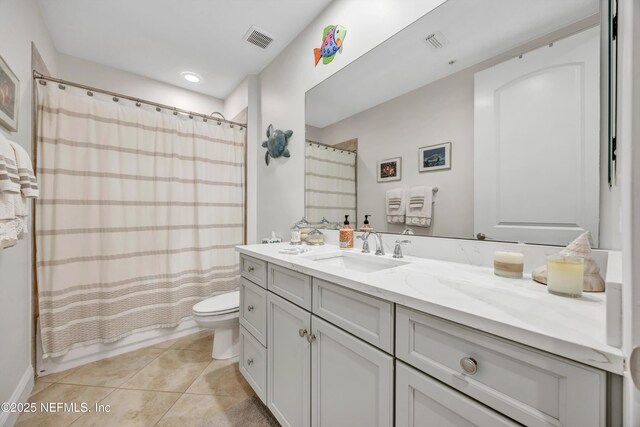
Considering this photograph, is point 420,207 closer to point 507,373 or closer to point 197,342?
point 507,373

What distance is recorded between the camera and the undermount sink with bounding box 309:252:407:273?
119cm

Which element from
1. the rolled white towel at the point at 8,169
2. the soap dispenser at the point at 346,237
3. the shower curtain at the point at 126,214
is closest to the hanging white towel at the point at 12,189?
the rolled white towel at the point at 8,169

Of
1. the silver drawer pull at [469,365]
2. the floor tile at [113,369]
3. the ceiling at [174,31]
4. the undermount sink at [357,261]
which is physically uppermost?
the ceiling at [174,31]

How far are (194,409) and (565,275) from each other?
1815mm

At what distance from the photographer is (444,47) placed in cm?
113

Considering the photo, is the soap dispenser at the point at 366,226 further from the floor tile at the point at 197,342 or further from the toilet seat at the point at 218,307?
the floor tile at the point at 197,342

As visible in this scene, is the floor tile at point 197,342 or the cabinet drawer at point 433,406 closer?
the cabinet drawer at point 433,406

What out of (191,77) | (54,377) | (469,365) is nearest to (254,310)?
(469,365)

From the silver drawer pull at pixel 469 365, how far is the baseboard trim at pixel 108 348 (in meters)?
2.38

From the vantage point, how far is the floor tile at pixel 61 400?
129 centimetres

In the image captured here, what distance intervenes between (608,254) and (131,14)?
9.53 ft

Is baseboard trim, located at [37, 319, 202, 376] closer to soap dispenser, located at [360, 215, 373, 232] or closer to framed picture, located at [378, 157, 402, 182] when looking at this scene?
soap dispenser, located at [360, 215, 373, 232]

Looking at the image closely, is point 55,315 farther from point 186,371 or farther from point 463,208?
point 463,208

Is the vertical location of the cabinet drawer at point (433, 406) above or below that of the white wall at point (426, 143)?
below
